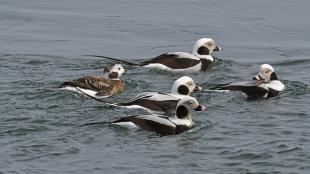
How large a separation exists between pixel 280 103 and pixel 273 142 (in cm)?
226

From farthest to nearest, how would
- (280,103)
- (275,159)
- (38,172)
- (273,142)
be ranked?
(280,103) < (273,142) < (275,159) < (38,172)

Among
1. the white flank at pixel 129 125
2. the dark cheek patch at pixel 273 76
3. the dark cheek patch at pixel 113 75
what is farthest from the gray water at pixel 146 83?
the dark cheek patch at pixel 113 75

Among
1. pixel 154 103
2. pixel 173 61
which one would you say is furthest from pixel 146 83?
pixel 154 103

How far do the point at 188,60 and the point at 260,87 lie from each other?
2.16 meters

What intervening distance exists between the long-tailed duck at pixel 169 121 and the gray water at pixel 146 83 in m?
0.12

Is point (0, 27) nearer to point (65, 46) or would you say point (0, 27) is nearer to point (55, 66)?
point (65, 46)

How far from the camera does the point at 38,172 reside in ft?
30.9

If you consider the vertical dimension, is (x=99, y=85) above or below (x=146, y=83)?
below

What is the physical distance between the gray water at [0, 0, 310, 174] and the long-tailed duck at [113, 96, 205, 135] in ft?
0.39

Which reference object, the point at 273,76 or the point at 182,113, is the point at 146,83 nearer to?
the point at 273,76

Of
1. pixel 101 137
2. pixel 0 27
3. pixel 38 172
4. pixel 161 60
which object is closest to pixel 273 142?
pixel 101 137

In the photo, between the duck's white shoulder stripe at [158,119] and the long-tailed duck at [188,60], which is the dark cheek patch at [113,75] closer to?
the long-tailed duck at [188,60]

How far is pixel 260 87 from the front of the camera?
1332 cm

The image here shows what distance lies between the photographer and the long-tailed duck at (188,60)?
14.9 m
